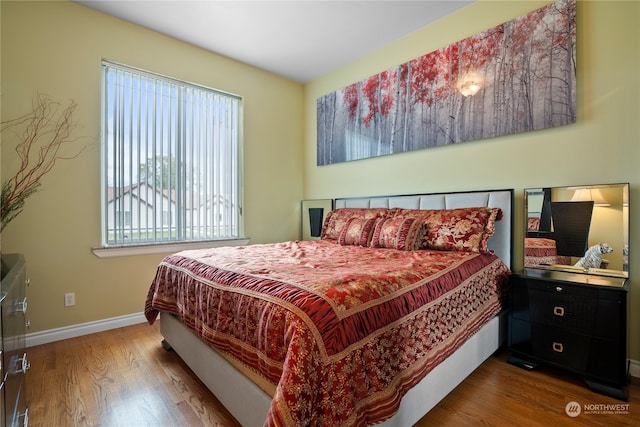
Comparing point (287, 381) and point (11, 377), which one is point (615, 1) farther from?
point (11, 377)

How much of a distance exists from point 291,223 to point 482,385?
2991 mm

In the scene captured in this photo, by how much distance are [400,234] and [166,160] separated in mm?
2524

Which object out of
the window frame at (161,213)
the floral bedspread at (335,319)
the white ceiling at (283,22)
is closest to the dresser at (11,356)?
the floral bedspread at (335,319)

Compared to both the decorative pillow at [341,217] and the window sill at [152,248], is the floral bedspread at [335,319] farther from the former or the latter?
the window sill at [152,248]

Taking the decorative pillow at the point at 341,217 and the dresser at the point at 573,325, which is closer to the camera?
the dresser at the point at 573,325

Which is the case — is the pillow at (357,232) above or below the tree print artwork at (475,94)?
below

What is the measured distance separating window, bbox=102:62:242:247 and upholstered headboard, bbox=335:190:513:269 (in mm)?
1962

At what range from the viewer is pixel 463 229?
2354 millimetres

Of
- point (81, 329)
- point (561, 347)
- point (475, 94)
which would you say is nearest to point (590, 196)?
point (561, 347)

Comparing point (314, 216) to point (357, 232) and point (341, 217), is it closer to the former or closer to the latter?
point (341, 217)

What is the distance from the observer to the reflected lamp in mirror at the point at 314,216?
3.98 metres

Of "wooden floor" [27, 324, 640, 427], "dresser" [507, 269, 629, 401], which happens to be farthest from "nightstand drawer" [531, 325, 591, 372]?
"wooden floor" [27, 324, 640, 427]

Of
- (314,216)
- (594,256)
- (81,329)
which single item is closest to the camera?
(594,256)

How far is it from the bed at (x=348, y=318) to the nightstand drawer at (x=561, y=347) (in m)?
0.26
